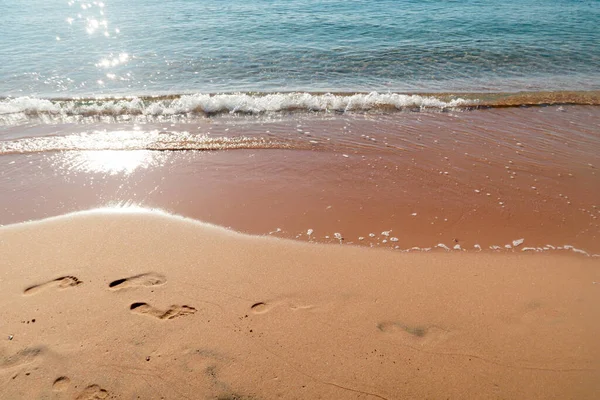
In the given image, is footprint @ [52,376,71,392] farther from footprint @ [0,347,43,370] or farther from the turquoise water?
the turquoise water

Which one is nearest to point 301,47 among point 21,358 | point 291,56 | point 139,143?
point 291,56

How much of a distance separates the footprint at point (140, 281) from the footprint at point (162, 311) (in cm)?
31

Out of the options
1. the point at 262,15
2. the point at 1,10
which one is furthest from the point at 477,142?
the point at 1,10

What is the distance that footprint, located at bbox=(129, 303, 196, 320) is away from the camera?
379 centimetres

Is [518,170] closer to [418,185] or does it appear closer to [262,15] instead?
[418,185]

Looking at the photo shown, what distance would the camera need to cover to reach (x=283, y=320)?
3.73 meters

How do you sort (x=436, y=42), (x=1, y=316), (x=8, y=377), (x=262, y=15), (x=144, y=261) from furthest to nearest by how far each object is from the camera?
(x=262, y=15), (x=436, y=42), (x=144, y=261), (x=1, y=316), (x=8, y=377)

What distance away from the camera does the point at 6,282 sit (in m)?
4.20

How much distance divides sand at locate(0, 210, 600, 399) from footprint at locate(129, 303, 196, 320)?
1 cm

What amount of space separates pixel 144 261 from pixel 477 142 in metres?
6.36

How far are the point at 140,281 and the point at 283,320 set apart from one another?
66.4 inches

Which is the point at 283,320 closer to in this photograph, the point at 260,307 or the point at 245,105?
the point at 260,307

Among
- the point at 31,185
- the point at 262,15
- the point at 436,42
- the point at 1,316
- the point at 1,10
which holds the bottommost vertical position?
the point at 1,316

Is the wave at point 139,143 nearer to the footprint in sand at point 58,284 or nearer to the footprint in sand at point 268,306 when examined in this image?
the footprint in sand at point 58,284
